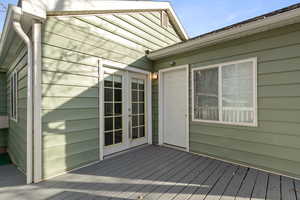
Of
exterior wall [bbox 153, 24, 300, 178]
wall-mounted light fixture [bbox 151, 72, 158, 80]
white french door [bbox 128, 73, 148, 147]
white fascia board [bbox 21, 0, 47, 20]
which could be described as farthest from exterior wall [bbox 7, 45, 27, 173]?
exterior wall [bbox 153, 24, 300, 178]

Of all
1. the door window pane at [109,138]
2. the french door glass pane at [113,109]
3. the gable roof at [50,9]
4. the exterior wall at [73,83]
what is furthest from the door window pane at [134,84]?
the gable roof at [50,9]

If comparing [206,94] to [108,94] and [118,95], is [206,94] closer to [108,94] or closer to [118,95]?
[118,95]

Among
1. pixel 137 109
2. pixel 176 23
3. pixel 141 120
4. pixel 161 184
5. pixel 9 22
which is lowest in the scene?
pixel 161 184

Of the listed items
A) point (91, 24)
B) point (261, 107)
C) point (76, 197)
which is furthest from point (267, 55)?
point (76, 197)

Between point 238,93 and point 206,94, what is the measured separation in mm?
713

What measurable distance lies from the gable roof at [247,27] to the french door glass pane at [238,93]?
0.59m

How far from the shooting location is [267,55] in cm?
292

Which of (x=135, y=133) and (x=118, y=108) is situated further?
(x=135, y=133)

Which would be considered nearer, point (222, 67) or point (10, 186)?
point (10, 186)

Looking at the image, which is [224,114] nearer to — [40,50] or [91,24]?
[91,24]

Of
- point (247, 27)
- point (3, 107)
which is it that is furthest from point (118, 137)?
point (3, 107)

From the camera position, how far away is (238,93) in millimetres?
3293

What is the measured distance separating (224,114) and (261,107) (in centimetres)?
70

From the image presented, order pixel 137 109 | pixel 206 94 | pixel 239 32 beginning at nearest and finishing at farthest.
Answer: pixel 239 32 < pixel 206 94 < pixel 137 109
